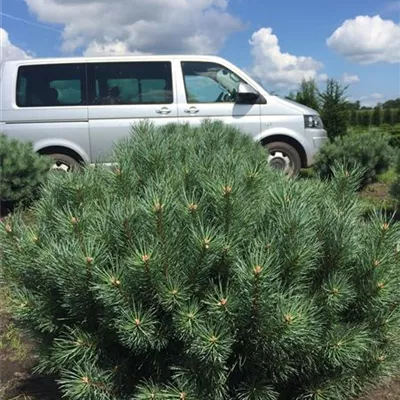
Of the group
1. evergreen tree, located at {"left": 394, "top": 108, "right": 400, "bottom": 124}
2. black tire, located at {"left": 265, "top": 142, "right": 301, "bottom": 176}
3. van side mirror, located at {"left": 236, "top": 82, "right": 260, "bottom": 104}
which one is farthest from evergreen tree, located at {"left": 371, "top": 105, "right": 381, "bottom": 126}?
van side mirror, located at {"left": 236, "top": 82, "right": 260, "bottom": 104}

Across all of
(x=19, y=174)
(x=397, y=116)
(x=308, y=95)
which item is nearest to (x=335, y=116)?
(x=308, y=95)

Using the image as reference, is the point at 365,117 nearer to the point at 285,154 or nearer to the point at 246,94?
the point at 285,154

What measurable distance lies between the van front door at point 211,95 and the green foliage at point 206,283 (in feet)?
21.1

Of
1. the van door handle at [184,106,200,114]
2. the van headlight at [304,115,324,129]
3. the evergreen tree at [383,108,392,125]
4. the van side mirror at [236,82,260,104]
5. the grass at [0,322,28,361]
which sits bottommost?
the grass at [0,322,28,361]

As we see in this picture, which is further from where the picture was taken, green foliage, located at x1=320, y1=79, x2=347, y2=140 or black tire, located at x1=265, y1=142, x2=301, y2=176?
green foliage, located at x1=320, y1=79, x2=347, y2=140

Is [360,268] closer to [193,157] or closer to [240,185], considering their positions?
[240,185]

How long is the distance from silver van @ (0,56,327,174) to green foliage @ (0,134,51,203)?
4.88 ft

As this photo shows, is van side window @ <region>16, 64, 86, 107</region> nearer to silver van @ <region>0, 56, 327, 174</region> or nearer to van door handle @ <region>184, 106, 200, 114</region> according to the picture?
silver van @ <region>0, 56, 327, 174</region>

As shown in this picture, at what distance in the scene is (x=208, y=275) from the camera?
196 centimetres

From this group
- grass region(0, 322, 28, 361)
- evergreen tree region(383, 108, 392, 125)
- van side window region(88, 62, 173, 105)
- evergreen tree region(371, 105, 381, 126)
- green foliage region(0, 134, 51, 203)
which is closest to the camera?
grass region(0, 322, 28, 361)

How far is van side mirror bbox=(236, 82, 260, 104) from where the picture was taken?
866 centimetres

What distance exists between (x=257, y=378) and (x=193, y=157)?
94cm

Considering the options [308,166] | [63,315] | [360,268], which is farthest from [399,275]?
[308,166]

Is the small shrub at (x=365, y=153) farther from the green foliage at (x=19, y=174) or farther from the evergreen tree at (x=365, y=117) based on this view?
the evergreen tree at (x=365, y=117)
